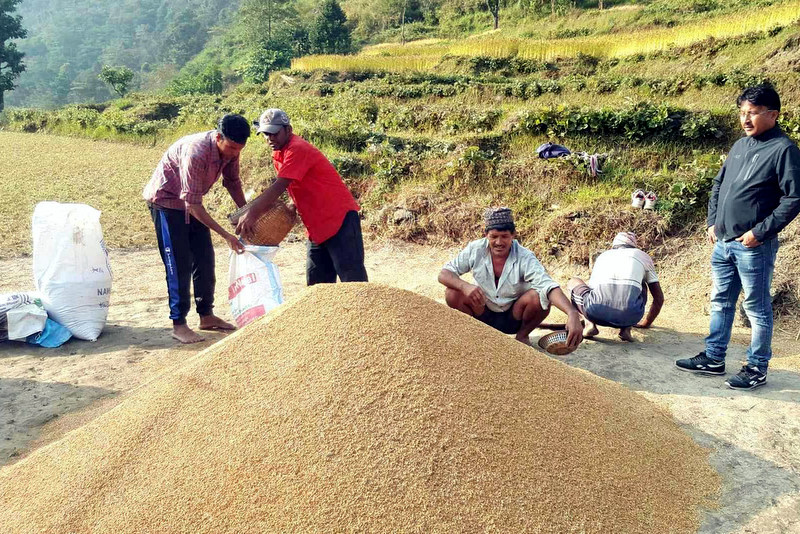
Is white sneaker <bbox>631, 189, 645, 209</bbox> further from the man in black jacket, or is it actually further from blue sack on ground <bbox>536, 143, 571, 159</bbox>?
the man in black jacket

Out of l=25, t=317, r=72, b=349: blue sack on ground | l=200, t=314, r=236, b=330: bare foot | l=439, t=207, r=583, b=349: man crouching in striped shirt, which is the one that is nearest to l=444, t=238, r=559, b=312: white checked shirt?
l=439, t=207, r=583, b=349: man crouching in striped shirt

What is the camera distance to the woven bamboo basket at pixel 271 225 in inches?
130

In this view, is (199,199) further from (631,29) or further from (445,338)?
(631,29)

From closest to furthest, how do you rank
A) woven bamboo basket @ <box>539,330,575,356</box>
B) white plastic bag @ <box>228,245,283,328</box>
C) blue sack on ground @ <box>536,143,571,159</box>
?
1. woven bamboo basket @ <box>539,330,575,356</box>
2. white plastic bag @ <box>228,245,283,328</box>
3. blue sack on ground @ <box>536,143,571,159</box>

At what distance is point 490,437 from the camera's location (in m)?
1.89

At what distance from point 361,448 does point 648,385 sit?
5.77 ft

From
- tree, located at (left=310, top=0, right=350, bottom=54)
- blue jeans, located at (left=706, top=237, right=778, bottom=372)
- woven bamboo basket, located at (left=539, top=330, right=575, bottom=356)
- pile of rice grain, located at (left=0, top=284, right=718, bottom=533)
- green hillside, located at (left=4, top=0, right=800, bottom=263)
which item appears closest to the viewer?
pile of rice grain, located at (left=0, top=284, right=718, bottom=533)

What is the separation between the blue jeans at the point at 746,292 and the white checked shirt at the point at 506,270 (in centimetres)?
84

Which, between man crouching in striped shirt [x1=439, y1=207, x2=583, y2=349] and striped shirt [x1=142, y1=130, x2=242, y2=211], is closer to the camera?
man crouching in striped shirt [x1=439, y1=207, x2=583, y2=349]

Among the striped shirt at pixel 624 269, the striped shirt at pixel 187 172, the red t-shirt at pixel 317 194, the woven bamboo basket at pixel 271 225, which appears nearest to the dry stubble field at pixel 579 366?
the striped shirt at pixel 624 269

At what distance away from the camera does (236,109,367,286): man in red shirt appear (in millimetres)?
3051

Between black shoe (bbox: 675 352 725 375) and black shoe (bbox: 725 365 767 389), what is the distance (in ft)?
0.50

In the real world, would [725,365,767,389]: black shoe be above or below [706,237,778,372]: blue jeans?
below

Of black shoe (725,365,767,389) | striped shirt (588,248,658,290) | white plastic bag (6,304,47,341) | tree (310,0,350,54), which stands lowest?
black shoe (725,365,767,389)
